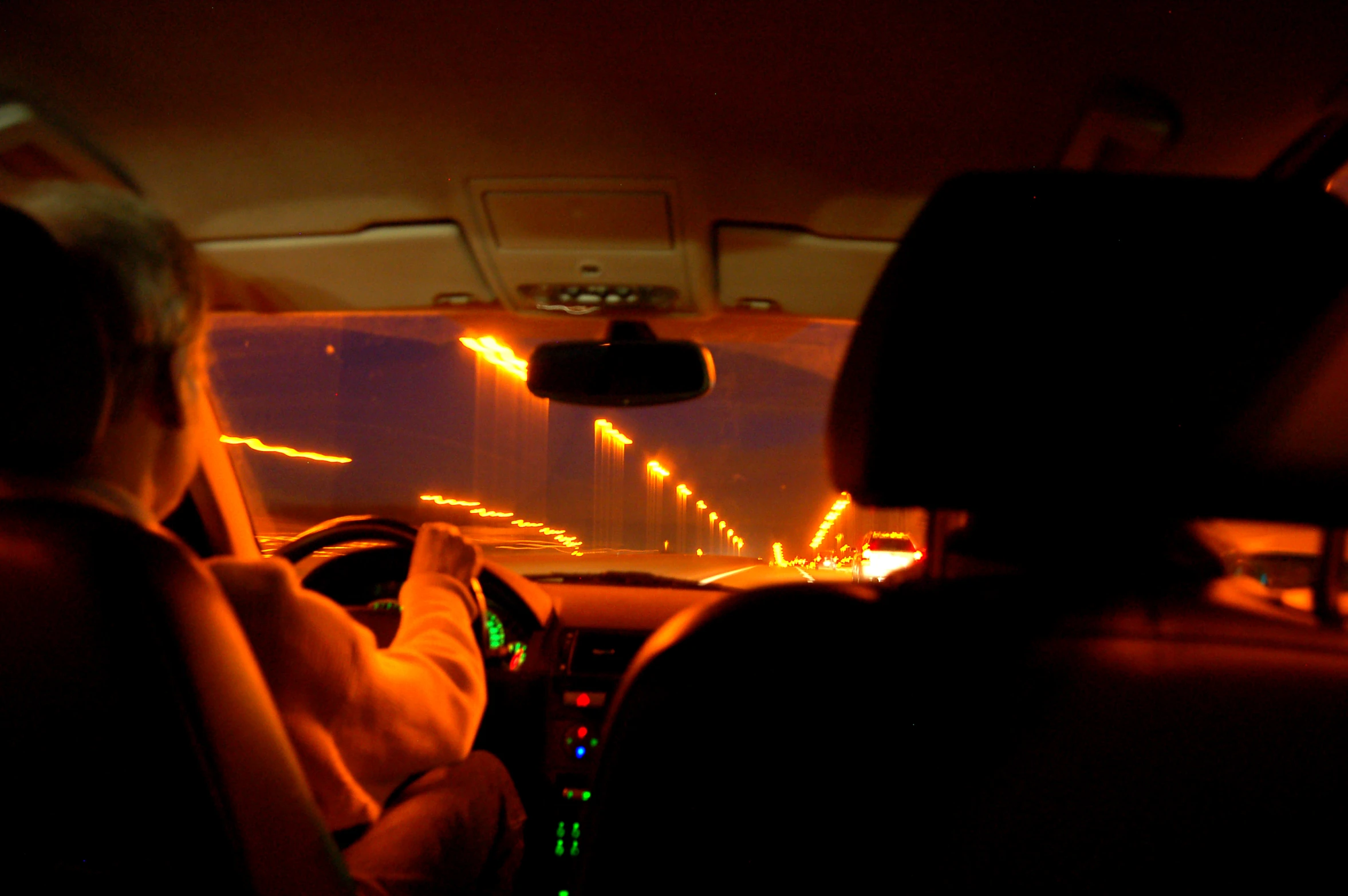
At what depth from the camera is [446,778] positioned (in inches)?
108

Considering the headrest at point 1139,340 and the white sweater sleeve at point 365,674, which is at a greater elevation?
the headrest at point 1139,340

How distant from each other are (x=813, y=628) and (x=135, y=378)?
48.1 inches

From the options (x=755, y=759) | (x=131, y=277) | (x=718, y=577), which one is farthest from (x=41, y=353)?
(x=718, y=577)

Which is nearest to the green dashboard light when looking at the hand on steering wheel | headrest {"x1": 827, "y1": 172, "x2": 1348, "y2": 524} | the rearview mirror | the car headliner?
the rearview mirror

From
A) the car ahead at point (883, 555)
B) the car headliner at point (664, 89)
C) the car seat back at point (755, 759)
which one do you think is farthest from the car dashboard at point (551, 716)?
the car seat back at point (755, 759)

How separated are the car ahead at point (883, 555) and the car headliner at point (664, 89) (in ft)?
4.10

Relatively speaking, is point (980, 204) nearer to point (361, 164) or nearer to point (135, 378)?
point (135, 378)

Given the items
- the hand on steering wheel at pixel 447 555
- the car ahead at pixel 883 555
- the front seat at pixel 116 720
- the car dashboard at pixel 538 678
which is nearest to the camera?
the front seat at pixel 116 720

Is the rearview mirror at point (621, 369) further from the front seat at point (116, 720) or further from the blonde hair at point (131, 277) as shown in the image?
the front seat at point (116, 720)

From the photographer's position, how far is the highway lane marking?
4232mm

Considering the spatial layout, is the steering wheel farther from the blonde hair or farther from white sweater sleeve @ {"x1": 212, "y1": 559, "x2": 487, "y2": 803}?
the blonde hair

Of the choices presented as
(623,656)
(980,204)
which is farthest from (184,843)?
(623,656)

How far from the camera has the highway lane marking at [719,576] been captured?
13.9ft

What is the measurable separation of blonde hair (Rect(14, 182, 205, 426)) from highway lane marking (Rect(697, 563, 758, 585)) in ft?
9.20
